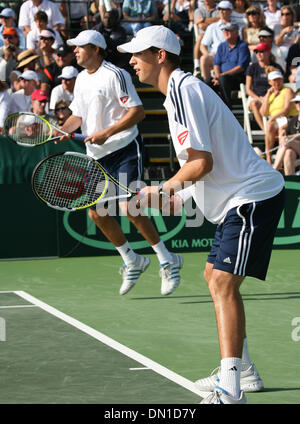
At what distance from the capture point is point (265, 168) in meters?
4.70

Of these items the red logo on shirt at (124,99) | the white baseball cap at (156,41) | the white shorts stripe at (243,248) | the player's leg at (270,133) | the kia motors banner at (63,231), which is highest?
the white baseball cap at (156,41)

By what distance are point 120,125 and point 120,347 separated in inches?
101

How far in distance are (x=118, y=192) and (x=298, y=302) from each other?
6.44 ft

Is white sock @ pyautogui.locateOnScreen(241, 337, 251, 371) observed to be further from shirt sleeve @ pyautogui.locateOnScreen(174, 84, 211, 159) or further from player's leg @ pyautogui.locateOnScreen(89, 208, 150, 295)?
player's leg @ pyautogui.locateOnScreen(89, 208, 150, 295)

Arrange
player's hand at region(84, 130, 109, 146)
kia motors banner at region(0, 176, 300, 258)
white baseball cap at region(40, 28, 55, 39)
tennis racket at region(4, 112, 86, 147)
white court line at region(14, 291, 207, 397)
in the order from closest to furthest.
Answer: white court line at region(14, 291, 207, 397), player's hand at region(84, 130, 109, 146), tennis racket at region(4, 112, 86, 147), kia motors banner at region(0, 176, 300, 258), white baseball cap at region(40, 28, 55, 39)

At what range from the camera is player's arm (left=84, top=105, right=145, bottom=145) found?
25.7 feet

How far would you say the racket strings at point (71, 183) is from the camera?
742 cm

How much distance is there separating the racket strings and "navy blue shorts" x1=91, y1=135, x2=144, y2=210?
22 cm

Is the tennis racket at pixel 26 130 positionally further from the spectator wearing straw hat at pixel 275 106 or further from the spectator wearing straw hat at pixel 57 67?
the spectator wearing straw hat at pixel 275 106

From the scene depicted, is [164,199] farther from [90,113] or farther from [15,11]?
[15,11]

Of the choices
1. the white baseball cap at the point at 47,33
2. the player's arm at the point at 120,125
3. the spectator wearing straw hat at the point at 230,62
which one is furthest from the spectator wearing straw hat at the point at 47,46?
the player's arm at the point at 120,125

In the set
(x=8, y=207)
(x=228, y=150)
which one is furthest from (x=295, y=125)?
(x=228, y=150)

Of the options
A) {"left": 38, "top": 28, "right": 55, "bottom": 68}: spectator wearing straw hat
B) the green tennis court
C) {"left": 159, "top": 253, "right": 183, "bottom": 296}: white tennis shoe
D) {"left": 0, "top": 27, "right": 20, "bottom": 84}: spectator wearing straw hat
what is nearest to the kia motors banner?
the green tennis court

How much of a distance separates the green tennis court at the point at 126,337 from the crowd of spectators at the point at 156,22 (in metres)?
4.02
